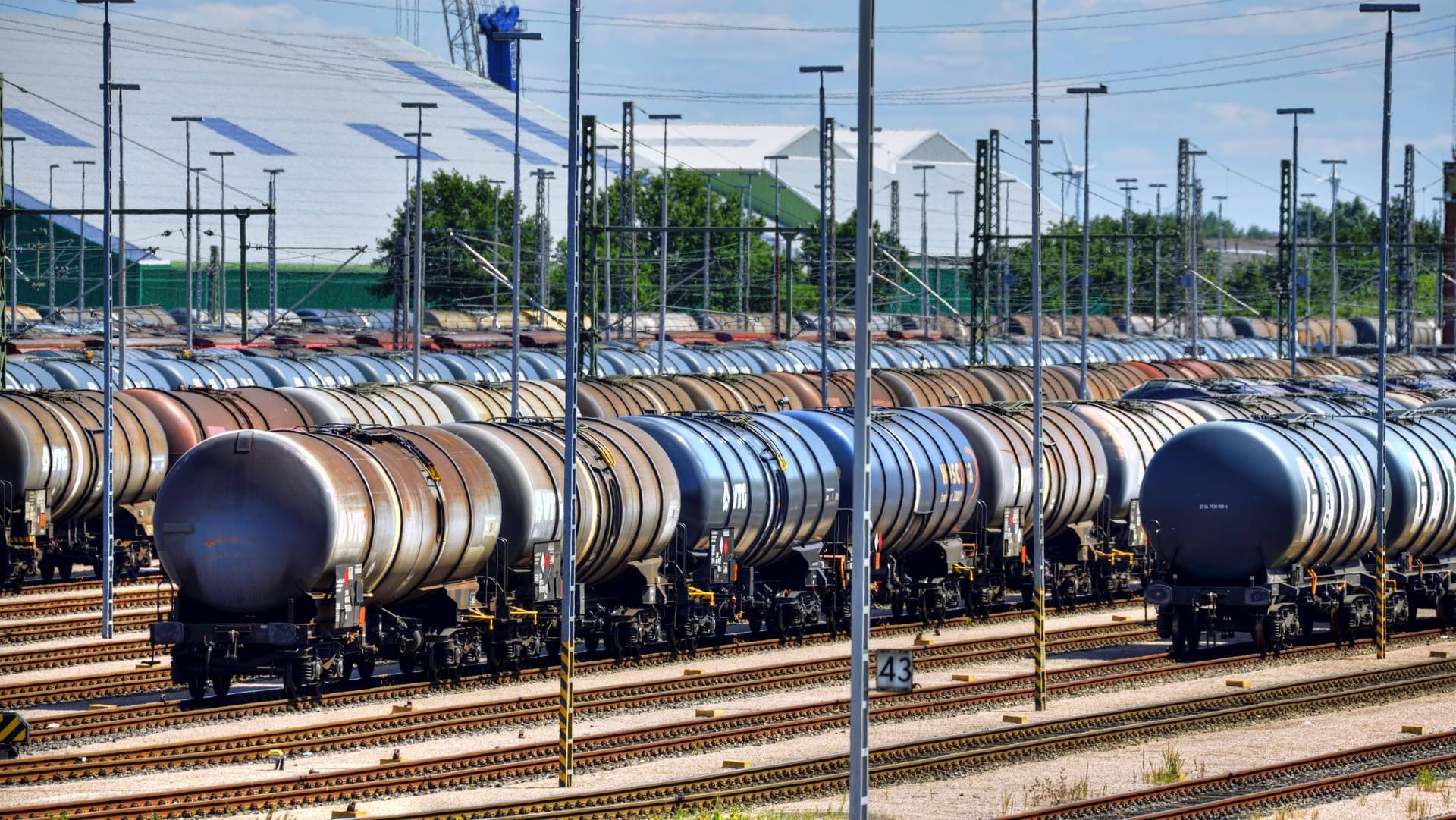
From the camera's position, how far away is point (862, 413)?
653 inches

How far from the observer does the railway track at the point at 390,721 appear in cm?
2347

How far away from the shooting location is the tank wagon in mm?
32500

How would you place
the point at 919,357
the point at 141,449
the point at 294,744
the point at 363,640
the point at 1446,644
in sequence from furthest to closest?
the point at 919,357
the point at 141,449
the point at 1446,644
the point at 363,640
the point at 294,744

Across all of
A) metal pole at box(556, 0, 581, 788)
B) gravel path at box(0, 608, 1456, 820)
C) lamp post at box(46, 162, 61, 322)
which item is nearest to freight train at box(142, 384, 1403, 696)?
gravel path at box(0, 608, 1456, 820)

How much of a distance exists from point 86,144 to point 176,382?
300 ft

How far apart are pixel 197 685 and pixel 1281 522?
16.4 m

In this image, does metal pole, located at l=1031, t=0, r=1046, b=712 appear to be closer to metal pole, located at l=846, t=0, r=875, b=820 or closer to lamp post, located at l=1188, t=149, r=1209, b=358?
metal pole, located at l=846, t=0, r=875, b=820

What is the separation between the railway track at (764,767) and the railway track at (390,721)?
42 centimetres

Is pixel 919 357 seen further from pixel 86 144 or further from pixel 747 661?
pixel 86 144

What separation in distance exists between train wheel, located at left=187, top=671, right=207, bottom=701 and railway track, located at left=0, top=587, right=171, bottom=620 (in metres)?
10.6

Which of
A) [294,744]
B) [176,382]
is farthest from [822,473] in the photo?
[176,382]

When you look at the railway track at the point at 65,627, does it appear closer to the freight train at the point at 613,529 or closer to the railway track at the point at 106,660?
the railway track at the point at 106,660

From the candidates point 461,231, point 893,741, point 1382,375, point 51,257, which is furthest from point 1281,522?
point 461,231

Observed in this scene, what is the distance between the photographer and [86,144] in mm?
141500
